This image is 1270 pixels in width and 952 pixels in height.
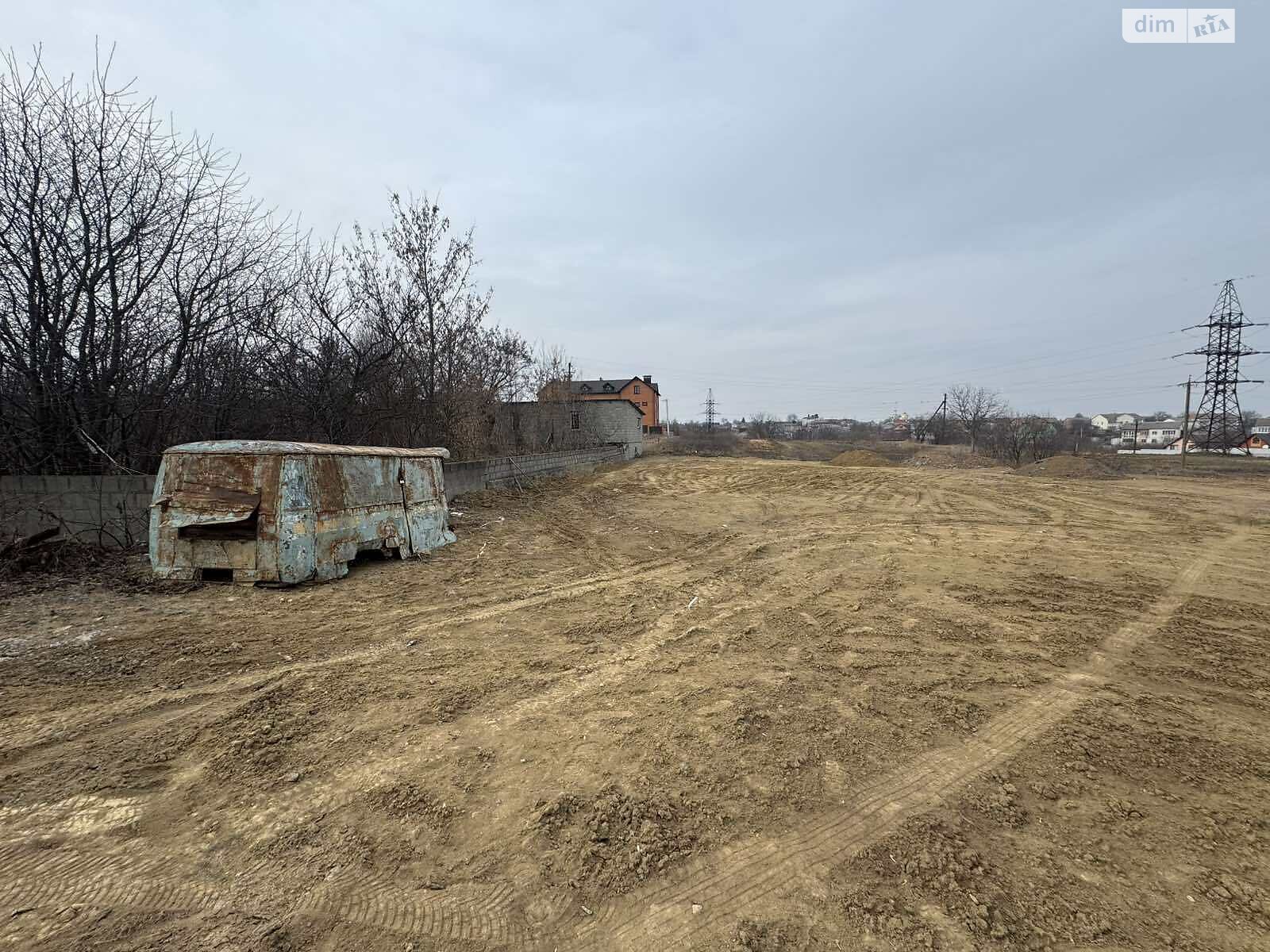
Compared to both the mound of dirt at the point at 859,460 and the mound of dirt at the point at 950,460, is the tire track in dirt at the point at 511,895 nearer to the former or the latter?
the mound of dirt at the point at 859,460

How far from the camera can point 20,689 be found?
11.2 feet

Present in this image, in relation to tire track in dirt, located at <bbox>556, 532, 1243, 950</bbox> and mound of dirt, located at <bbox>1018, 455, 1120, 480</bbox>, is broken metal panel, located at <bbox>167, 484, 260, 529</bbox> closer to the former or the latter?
tire track in dirt, located at <bbox>556, 532, 1243, 950</bbox>

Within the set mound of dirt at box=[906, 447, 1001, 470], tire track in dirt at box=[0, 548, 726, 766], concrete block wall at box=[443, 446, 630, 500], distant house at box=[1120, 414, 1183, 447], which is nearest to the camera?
tire track in dirt at box=[0, 548, 726, 766]

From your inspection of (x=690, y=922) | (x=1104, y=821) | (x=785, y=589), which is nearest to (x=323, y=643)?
(x=690, y=922)

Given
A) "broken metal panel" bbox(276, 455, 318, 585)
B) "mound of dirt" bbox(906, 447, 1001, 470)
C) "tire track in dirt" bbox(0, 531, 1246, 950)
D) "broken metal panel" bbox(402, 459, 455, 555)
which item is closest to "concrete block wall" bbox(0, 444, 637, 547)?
"broken metal panel" bbox(276, 455, 318, 585)

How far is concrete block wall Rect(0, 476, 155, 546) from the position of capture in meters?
6.77

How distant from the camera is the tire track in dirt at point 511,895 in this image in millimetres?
1811

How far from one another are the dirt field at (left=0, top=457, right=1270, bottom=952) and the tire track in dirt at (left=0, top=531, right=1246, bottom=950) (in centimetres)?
1

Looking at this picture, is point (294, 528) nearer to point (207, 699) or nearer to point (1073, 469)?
point (207, 699)

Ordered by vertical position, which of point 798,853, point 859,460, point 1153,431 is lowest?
point 798,853

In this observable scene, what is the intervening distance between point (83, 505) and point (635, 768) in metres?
8.27

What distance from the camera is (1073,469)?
21.5 m

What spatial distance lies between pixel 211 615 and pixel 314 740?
280 cm

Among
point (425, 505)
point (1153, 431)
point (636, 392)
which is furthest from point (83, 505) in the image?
point (1153, 431)
